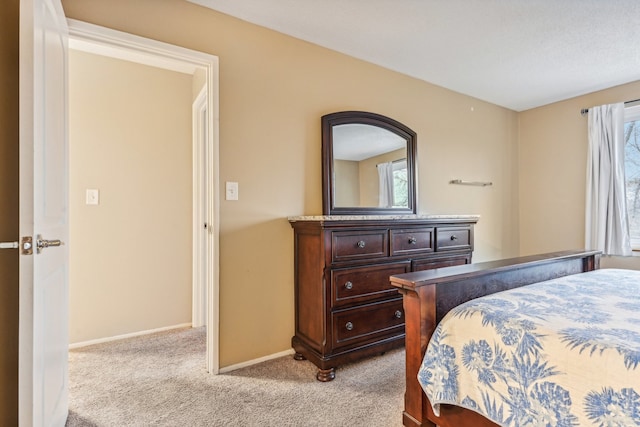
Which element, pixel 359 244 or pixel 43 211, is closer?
pixel 43 211

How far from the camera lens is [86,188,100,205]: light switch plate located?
2.58 meters

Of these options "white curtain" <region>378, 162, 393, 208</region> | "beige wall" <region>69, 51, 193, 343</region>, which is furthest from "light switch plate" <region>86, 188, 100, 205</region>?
"white curtain" <region>378, 162, 393, 208</region>

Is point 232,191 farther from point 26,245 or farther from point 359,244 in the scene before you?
point 26,245

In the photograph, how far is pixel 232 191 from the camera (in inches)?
84.9

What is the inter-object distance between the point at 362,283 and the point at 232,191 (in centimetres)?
105

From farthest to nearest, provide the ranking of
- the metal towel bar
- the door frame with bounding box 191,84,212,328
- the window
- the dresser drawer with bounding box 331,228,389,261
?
1. the metal towel bar
2. the window
3. the door frame with bounding box 191,84,212,328
4. the dresser drawer with bounding box 331,228,389,261

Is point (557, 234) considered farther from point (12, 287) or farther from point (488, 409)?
point (12, 287)

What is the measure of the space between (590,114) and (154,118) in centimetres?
429

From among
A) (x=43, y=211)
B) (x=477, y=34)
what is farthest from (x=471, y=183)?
(x=43, y=211)

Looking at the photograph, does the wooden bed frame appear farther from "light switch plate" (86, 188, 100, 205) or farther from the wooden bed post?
"light switch plate" (86, 188, 100, 205)

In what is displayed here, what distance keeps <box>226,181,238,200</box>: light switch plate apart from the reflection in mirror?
0.78m

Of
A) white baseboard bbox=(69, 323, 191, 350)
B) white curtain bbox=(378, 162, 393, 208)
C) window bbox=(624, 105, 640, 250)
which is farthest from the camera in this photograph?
window bbox=(624, 105, 640, 250)

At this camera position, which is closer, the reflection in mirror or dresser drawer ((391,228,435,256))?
dresser drawer ((391,228,435,256))

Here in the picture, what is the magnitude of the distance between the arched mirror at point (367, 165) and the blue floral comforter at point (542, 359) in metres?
1.41
